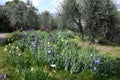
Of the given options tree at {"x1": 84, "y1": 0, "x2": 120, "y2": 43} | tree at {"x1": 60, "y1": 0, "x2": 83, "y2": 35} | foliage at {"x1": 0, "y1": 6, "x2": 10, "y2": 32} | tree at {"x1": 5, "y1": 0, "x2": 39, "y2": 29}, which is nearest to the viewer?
tree at {"x1": 84, "y1": 0, "x2": 120, "y2": 43}

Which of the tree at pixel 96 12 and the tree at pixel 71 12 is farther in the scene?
the tree at pixel 71 12

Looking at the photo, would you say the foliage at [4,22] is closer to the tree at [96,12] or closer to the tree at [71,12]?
the tree at [71,12]

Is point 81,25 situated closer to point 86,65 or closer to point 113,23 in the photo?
point 113,23

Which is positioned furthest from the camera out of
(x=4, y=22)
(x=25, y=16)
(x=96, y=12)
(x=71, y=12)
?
(x=4, y=22)

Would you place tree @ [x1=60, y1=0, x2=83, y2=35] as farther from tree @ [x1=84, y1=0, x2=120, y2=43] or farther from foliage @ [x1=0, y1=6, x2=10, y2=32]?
foliage @ [x1=0, y1=6, x2=10, y2=32]

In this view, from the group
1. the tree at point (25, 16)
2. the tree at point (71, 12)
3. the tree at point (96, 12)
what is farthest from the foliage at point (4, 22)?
the tree at point (96, 12)

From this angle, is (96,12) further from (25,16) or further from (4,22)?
(4,22)

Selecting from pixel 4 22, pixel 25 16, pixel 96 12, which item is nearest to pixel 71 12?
pixel 96 12

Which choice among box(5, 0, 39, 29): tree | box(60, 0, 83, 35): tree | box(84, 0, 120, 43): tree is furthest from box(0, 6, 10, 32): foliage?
box(84, 0, 120, 43): tree

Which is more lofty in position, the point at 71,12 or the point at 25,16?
the point at 71,12

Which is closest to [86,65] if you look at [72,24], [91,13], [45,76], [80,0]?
[45,76]

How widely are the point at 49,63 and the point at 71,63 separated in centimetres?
58

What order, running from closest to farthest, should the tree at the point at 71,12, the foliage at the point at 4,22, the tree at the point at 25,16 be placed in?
the tree at the point at 71,12 < the tree at the point at 25,16 < the foliage at the point at 4,22

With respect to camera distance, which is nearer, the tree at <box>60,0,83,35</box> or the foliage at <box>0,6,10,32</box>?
the tree at <box>60,0,83,35</box>
